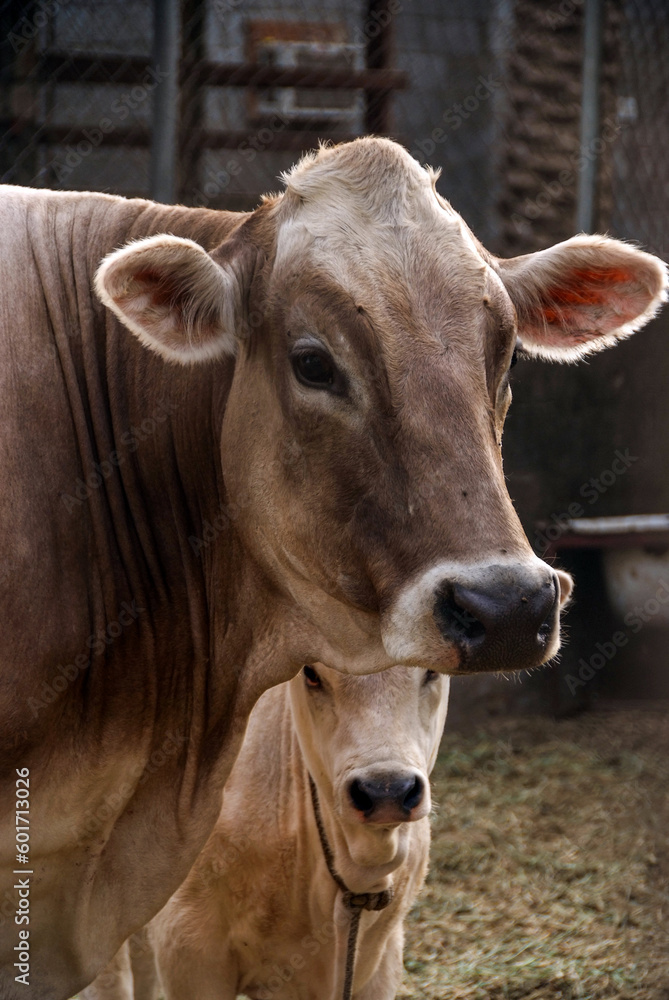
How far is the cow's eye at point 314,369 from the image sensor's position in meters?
2.32

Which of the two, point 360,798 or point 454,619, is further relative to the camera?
point 360,798

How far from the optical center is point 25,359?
2547 mm

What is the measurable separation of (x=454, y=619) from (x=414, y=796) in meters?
1.15

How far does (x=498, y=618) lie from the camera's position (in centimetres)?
201

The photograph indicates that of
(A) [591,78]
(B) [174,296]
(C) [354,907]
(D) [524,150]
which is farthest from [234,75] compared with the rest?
(C) [354,907]

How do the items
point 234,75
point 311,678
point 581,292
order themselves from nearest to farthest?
point 581,292 → point 311,678 → point 234,75

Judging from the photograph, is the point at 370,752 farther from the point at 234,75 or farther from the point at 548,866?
the point at 234,75

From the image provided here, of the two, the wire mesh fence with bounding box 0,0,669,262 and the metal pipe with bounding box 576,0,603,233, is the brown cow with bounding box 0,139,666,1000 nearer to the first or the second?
the wire mesh fence with bounding box 0,0,669,262

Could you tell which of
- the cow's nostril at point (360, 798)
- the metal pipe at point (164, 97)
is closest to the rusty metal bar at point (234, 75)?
the metal pipe at point (164, 97)

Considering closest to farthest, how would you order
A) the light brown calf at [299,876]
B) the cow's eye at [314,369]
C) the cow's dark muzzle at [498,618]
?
1. the cow's dark muzzle at [498,618]
2. the cow's eye at [314,369]
3. the light brown calf at [299,876]

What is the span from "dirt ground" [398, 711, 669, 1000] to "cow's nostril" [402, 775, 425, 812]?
5.28ft

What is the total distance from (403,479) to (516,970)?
301 cm

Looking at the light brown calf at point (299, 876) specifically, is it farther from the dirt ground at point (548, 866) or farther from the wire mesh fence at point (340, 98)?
the wire mesh fence at point (340, 98)

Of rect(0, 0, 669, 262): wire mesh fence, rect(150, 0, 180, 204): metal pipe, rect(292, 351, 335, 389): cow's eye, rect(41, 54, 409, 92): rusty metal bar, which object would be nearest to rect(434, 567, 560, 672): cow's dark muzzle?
rect(292, 351, 335, 389): cow's eye
